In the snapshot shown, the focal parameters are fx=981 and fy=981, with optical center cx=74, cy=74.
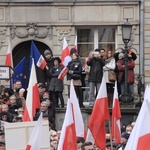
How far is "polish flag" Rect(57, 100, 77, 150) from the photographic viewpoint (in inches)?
540

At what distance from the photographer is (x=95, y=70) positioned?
75.9ft

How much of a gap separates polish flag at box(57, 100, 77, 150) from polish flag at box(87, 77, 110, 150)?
1557 mm

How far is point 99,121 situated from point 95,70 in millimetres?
7039

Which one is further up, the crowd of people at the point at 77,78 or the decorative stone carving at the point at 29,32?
the decorative stone carving at the point at 29,32

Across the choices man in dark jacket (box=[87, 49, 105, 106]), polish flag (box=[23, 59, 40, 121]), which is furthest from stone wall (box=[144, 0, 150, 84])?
polish flag (box=[23, 59, 40, 121])

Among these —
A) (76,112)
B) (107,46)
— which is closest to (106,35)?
(107,46)

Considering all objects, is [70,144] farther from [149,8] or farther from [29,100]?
[149,8]

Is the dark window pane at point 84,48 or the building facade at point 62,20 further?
the dark window pane at point 84,48

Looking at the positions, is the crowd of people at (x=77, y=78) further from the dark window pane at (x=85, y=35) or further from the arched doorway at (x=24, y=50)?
the dark window pane at (x=85, y=35)

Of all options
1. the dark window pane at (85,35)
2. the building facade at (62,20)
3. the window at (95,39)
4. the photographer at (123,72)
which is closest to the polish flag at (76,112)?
the photographer at (123,72)

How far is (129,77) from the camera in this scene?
928 inches

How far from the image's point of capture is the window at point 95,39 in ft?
97.3

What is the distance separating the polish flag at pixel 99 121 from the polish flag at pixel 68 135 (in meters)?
1.56

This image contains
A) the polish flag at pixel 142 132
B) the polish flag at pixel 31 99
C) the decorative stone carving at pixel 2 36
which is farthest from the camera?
the decorative stone carving at pixel 2 36
